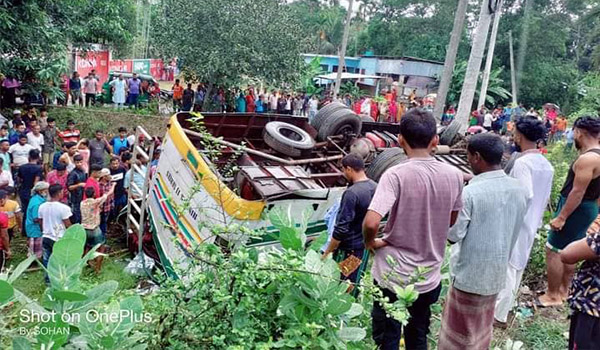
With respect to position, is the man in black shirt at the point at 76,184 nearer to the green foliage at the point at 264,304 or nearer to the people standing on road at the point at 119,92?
the green foliage at the point at 264,304

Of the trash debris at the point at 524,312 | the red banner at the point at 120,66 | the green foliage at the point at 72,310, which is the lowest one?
the trash debris at the point at 524,312

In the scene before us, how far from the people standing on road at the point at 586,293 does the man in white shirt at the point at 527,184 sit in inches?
50.7

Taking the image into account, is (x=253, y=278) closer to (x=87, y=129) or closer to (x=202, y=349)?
(x=202, y=349)

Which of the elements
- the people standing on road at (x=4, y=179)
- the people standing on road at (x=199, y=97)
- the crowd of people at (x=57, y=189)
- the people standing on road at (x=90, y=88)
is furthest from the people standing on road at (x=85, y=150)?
the people standing on road at (x=199, y=97)

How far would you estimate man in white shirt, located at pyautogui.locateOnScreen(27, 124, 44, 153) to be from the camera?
28.5 feet

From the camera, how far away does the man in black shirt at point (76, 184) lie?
653cm

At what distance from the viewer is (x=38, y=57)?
34.2 ft

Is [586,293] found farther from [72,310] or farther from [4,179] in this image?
[4,179]

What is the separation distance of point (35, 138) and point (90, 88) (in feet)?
23.9

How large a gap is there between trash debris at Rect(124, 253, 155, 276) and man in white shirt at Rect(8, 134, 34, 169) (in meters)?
3.18

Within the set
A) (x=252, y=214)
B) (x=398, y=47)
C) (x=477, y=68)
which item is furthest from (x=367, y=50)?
(x=252, y=214)

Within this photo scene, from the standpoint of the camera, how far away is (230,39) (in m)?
15.1

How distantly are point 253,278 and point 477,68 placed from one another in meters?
10.5

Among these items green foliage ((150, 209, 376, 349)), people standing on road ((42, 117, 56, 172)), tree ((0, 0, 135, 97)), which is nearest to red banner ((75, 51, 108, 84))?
tree ((0, 0, 135, 97))
